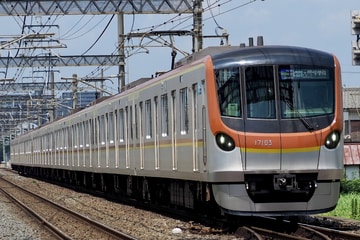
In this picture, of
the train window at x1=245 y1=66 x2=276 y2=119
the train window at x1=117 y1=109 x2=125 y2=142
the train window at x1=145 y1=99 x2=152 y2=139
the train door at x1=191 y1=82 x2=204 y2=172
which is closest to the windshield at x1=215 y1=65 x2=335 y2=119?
the train window at x1=245 y1=66 x2=276 y2=119

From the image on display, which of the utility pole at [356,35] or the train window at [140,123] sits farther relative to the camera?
the utility pole at [356,35]

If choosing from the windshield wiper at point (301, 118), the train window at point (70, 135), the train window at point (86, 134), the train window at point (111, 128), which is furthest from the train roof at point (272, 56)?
the train window at point (70, 135)

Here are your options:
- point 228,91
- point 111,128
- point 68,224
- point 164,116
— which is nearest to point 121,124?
point 111,128

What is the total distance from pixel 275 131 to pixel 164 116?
3983 millimetres

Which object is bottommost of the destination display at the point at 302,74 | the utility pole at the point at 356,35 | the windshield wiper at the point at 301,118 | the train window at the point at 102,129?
the windshield wiper at the point at 301,118

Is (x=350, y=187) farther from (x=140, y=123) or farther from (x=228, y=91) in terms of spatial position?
(x=228, y=91)

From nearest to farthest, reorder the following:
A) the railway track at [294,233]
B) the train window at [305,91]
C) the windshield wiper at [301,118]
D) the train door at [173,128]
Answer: the railway track at [294,233], the windshield wiper at [301,118], the train window at [305,91], the train door at [173,128]

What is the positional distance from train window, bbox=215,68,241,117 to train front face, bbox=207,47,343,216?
0.05 ft

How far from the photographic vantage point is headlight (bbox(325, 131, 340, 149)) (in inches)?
494

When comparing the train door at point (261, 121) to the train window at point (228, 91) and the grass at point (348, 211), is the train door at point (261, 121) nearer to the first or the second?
the train window at point (228, 91)

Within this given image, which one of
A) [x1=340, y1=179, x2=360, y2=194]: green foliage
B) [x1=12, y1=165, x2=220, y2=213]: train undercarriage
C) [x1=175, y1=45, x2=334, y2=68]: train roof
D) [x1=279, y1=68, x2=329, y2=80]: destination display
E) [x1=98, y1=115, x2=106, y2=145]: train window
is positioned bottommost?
[x1=340, y1=179, x2=360, y2=194]: green foliage

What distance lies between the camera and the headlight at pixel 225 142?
40.6ft

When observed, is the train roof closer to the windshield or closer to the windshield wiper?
the windshield

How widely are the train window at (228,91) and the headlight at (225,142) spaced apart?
36 centimetres
